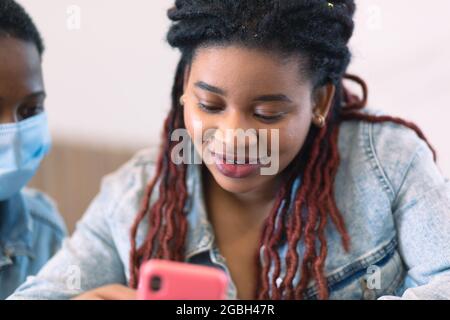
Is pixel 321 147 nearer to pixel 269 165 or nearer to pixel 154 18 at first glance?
pixel 269 165

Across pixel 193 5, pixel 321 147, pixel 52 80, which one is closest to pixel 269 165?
pixel 321 147

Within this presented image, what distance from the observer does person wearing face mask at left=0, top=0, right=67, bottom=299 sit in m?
0.83

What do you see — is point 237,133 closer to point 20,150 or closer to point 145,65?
point 20,150

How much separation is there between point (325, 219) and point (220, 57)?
0.27m

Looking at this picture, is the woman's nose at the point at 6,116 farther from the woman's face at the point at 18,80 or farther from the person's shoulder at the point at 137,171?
the person's shoulder at the point at 137,171


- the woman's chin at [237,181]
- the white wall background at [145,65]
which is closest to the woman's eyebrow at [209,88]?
the woman's chin at [237,181]

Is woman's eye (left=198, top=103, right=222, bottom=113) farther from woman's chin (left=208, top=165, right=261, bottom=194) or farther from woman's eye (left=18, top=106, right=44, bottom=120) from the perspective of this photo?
woman's eye (left=18, top=106, right=44, bottom=120)

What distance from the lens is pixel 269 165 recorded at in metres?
0.75

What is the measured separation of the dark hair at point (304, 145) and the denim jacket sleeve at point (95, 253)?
0.16ft

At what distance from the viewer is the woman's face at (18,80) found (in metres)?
0.83

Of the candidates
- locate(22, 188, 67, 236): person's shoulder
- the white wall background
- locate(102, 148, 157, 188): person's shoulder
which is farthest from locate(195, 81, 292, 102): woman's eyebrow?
locate(22, 188, 67, 236): person's shoulder

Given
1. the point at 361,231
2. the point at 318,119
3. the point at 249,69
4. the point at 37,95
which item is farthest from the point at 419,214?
the point at 37,95

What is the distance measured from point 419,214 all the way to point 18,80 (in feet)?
1.97

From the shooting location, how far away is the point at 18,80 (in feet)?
2.75
